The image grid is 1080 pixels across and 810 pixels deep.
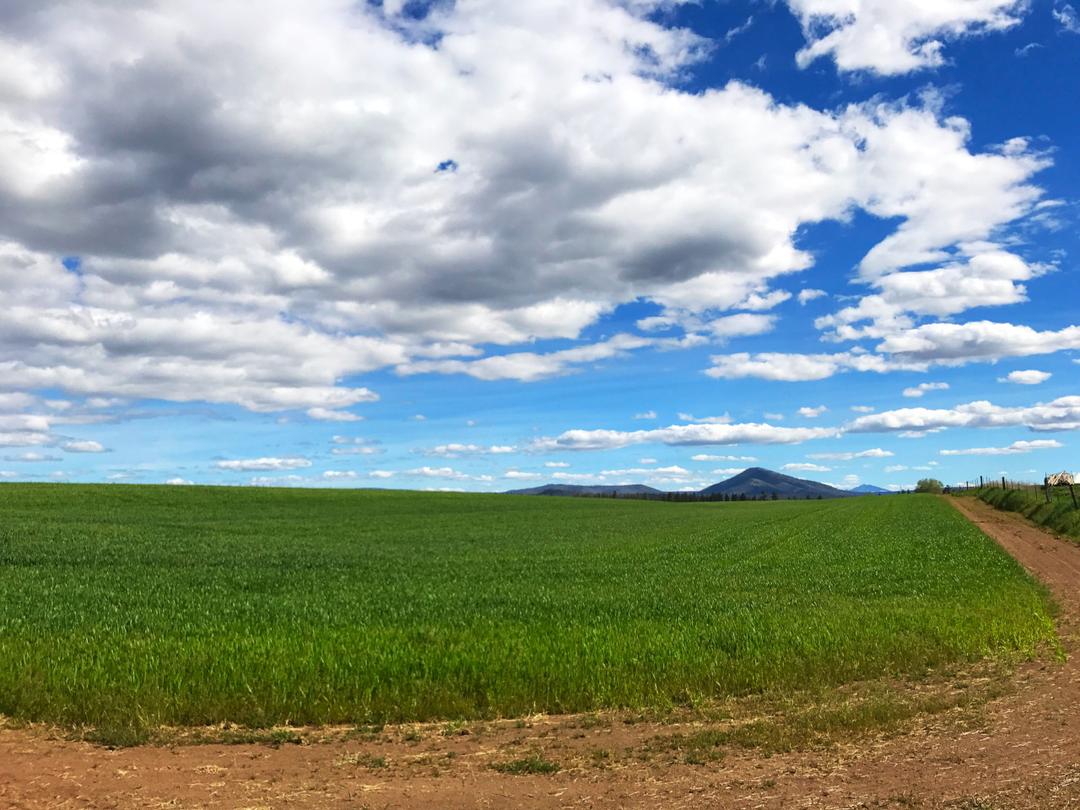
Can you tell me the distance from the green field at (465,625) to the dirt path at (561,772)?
112cm

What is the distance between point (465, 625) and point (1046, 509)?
5724 cm

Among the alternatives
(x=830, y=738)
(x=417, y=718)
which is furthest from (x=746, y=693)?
(x=417, y=718)

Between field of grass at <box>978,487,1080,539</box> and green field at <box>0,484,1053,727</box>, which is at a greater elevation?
field of grass at <box>978,487,1080,539</box>

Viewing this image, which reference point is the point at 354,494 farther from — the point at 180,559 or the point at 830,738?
the point at 830,738

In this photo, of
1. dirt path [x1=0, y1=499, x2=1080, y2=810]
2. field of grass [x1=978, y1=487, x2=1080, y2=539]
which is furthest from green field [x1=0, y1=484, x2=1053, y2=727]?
field of grass [x1=978, y1=487, x2=1080, y2=539]

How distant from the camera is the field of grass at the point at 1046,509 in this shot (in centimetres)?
4653

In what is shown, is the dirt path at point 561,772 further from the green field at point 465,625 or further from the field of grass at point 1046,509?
the field of grass at point 1046,509

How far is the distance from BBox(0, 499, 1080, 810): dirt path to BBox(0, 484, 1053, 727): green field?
1.12 meters

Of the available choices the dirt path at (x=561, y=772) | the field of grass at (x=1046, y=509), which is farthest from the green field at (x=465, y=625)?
the field of grass at (x=1046, y=509)

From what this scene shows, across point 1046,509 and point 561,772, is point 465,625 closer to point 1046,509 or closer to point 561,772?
point 561,772

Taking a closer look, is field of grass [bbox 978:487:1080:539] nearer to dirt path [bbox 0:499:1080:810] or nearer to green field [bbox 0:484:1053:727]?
green field [bbox 0:484:1053:727]

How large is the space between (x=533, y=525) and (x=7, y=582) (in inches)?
1541

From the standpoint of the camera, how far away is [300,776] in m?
8.39

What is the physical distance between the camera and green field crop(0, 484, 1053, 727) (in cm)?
1101
